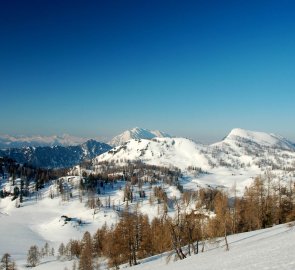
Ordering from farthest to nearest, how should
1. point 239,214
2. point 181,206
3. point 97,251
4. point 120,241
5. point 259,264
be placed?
point 97,251
point 239,214
point 120,241
point 181,206
point 259,264

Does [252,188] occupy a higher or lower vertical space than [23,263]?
higher

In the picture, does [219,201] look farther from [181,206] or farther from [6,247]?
[6,247]

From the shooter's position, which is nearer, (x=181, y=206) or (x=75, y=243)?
(x=181, y=206)

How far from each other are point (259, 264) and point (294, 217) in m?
56.2

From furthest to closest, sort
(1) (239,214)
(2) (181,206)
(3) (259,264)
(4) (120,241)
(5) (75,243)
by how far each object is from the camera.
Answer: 1. (5) (75,243)
2. (1) (239,214)
3. (4) (120,241)
4. (2) (181,206)
5. (3) (259,264)

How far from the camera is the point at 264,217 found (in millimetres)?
81125

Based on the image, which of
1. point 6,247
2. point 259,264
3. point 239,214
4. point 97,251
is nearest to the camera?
point 259,264

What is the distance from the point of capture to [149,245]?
263 ft

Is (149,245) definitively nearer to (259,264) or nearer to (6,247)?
(259,264)

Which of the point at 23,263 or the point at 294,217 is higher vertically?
the point at 294,217

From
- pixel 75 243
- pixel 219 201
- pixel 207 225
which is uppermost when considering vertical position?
pixel 219 201

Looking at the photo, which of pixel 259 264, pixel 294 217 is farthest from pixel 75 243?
pixel 259 264

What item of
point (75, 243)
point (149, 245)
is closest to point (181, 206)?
point (149, 245)

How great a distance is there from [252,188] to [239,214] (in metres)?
9.28
